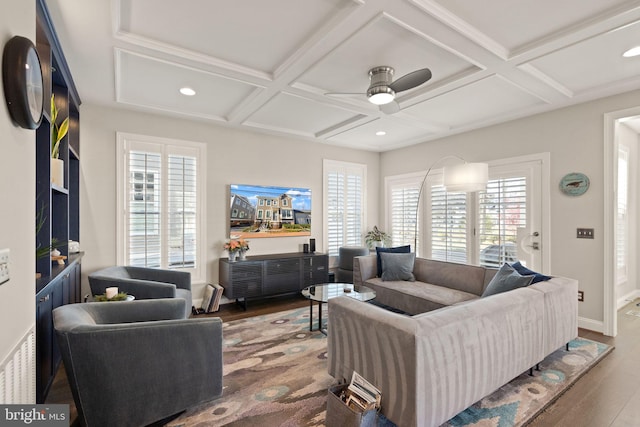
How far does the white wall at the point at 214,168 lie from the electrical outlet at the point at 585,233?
3.32m

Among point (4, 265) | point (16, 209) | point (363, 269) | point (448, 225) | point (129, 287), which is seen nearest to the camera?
point (4, 265)

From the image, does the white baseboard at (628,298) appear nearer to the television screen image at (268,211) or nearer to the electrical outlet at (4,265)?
the television screen image at (268,211)

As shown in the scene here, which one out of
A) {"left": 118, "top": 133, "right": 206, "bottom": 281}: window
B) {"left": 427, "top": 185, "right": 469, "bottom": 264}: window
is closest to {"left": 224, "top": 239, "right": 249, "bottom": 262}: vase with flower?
{"left": 118, "top": 133, "right": 206, "bottom": 281}: window

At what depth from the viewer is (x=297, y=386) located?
2342mm

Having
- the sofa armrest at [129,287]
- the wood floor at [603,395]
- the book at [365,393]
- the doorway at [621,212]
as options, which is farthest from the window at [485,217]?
the sofa armrest at [129,287]

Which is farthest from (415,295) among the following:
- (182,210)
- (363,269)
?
(182,210)

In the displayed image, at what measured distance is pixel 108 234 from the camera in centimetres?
377

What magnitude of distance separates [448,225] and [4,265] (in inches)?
200

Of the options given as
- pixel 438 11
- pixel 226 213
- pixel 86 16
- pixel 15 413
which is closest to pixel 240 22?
pixel 86 16

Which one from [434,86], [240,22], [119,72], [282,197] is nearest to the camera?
[240,22]

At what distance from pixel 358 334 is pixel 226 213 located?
3170 mm

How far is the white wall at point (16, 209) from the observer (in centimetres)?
122

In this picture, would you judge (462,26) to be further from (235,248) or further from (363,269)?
(235,248)

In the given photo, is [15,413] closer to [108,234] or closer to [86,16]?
[86,16]
